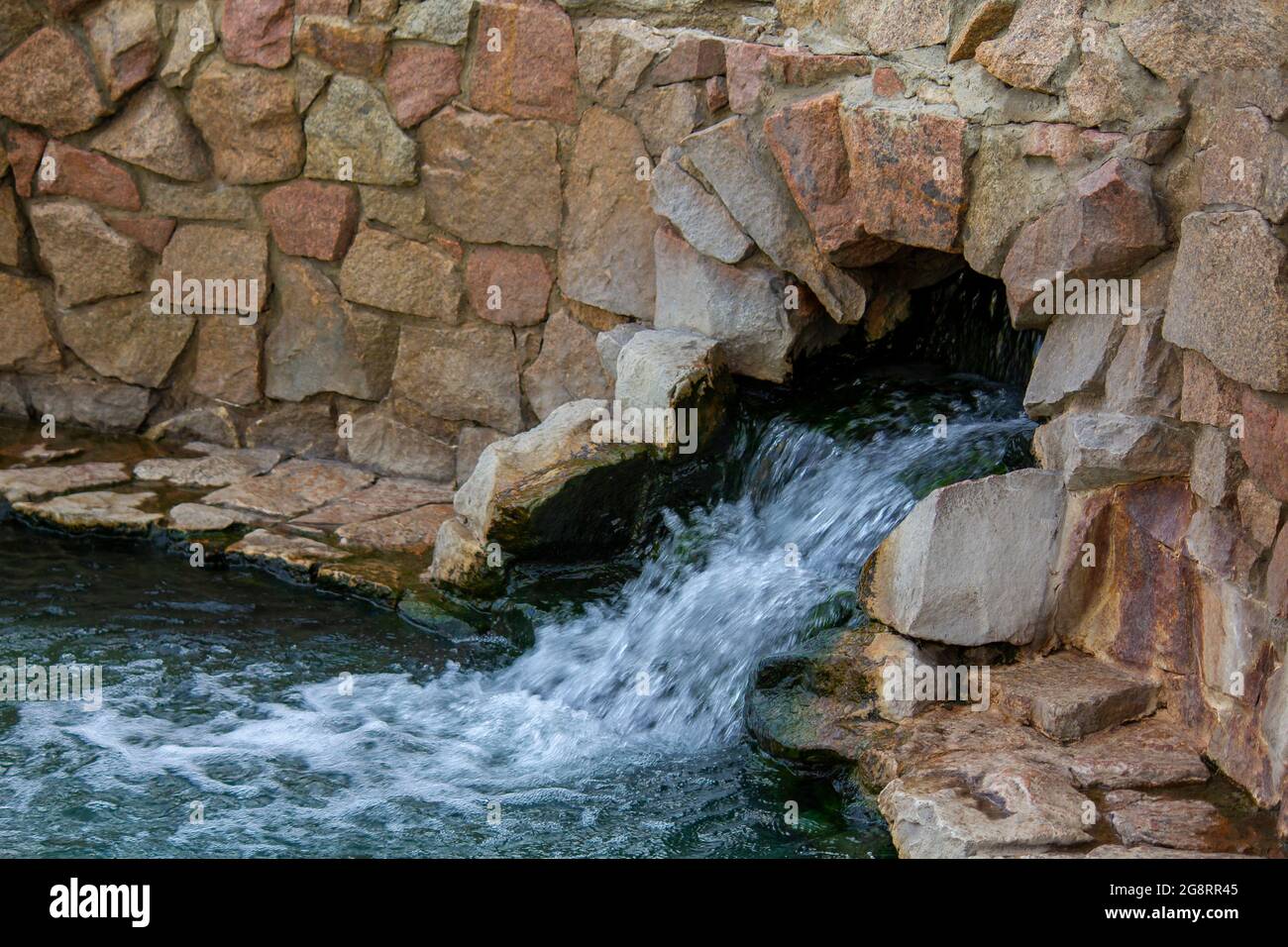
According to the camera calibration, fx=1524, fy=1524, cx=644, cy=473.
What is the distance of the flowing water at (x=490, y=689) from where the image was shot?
3.53 meters

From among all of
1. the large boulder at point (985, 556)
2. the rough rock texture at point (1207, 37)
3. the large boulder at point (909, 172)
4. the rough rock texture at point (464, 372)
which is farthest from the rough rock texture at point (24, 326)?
the rough rock texture at point (1207, 37)

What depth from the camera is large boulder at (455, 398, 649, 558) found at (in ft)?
15.7

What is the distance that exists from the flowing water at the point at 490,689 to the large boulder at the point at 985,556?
335 mm

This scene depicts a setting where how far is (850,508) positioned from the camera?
4.46 m

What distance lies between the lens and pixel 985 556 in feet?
12.5

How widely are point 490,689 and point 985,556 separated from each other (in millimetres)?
1484

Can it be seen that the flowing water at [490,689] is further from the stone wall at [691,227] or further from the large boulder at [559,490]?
the stone wall at [691,227]

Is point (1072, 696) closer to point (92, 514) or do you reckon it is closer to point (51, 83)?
point (92, 514)

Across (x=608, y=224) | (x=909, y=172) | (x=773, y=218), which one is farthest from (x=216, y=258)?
(x=909, y=172)

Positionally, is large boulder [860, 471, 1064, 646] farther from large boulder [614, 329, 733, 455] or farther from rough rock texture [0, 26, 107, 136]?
rough rock texture [0, 26, 107, 136]

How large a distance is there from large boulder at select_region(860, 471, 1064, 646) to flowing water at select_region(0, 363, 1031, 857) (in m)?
0.34

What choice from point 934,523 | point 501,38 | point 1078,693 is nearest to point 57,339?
point 501,38

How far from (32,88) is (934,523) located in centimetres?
400
